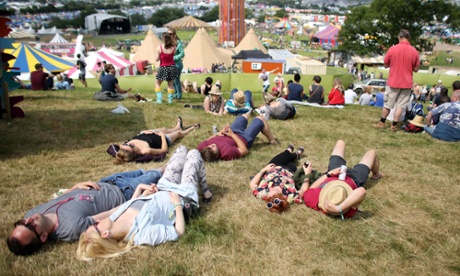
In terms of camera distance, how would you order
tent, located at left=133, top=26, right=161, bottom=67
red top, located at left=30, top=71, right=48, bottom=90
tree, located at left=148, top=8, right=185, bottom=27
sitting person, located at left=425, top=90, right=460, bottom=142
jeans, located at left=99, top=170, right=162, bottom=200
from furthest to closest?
tree, located at left=148, top=8, right=185, bottom=27 → tent, located at left=133, top=26, right=161, bottom=67 → red top, located at left=30, top=71, right=48, bottom=90 → sitting person, located at left=425, top=90, right=460, bottom=142 → jeans, located at left=99, top=170, right=162, bottom=200

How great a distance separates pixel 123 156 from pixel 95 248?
2430mm

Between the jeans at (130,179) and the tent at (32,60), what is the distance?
18247 mm

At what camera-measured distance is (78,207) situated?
11.4 ft

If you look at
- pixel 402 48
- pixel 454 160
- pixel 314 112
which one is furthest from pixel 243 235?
pixel 314 112

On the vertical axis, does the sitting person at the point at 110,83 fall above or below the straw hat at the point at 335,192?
above

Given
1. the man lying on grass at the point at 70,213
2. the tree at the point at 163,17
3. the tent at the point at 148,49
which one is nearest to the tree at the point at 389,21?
the tent at the point at 148,49

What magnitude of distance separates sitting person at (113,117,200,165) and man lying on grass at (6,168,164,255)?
1.16 meters

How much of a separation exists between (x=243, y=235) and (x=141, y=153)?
251cm

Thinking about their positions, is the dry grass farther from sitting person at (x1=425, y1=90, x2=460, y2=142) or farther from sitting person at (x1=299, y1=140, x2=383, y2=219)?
sitting person at (x1=425, y1=90, x2=460, y2=142)

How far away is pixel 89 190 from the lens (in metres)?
3.80

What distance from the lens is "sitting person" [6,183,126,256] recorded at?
3066mm

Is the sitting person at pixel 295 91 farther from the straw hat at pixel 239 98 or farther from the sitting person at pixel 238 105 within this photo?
the straw hat at pixel 239 98

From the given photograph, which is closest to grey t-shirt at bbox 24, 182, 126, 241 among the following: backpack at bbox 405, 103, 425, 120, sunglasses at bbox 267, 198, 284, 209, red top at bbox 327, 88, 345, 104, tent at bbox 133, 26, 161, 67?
sunglasses at bbox 267, 198, 284, 209

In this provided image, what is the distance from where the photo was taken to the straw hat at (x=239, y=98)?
7.81m
